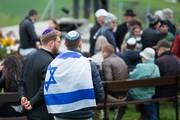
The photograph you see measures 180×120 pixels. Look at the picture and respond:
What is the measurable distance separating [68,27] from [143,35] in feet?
27.9

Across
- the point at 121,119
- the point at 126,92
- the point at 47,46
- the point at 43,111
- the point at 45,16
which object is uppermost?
the point at 47,46

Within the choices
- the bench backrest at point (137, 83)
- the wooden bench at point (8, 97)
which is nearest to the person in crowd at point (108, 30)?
the bench backrest at point (137, 83)

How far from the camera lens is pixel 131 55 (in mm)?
13141

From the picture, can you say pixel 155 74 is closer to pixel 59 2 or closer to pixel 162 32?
pixel 162 32

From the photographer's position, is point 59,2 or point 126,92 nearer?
point 126,92

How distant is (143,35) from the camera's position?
1464 centimetres

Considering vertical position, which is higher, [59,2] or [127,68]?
[127,68]

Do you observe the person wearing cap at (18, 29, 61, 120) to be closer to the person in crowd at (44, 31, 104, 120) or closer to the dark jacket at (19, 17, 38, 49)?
the person in crowd at (44, 31, 104, 120)

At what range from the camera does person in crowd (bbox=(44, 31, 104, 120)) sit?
720 centimetres

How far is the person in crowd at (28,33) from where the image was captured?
644 inches

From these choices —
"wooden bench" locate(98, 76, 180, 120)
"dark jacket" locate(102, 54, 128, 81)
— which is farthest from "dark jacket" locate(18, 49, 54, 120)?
"dark jacket" locate(102, 54, 128, 81)

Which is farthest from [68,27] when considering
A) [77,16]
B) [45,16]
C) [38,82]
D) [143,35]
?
[38,82]

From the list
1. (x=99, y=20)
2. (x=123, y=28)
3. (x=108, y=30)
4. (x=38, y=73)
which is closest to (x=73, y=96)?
(x=38, y=73)

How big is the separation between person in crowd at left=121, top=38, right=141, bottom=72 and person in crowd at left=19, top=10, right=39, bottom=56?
3.73 meters
